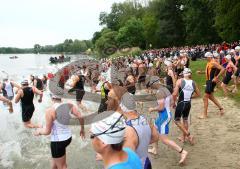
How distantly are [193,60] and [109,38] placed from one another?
51.5 metres

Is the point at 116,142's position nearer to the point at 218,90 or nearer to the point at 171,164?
the point at 171,164

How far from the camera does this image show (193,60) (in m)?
35.0

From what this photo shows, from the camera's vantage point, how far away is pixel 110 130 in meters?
2.78

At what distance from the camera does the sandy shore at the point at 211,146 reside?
7.44 meters

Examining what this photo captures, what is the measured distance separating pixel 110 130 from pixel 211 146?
6.19 metres

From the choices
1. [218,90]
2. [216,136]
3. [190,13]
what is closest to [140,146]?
[216,136]

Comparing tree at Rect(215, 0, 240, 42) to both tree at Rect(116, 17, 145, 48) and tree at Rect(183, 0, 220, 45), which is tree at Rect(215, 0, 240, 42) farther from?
tree at Rect(116, 17, 145, 48)

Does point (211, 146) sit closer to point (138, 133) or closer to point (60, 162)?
point (60, 162)

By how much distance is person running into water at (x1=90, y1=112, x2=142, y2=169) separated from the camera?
9.02 ft

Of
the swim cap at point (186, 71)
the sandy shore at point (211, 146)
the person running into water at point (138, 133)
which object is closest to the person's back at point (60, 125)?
the person running into water at point (138, 133)

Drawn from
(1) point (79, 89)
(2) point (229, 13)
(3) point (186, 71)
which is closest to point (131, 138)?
(3) point (186, 71)

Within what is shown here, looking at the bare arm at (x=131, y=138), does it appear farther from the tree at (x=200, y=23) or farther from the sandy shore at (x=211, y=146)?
the tree at (x=200, y=23)

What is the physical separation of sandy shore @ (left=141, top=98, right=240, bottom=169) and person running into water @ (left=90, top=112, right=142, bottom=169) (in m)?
4.74

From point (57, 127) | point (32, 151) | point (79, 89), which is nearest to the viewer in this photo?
point (57, 127)
